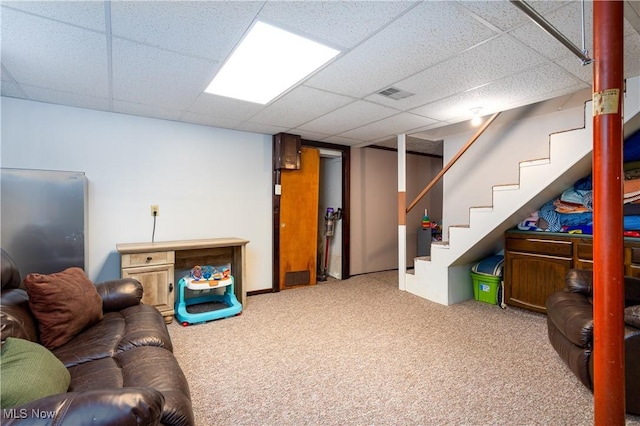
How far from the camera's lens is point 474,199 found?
434 cm

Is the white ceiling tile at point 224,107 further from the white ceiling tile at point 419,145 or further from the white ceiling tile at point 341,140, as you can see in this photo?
the white ceiling tile at point 419,145

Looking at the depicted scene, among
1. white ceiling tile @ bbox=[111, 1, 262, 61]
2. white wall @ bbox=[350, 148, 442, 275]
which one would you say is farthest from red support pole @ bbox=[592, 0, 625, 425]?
white wall @ bbox=[350, 148, 442, 275]

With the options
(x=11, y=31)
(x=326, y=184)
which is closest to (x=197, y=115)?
(x=11, y=31)

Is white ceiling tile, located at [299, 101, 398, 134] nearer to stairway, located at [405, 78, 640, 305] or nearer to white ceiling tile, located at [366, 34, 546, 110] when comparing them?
white ceiling tile, located at [366, 34, 546, 110]

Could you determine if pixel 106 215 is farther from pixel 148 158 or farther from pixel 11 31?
pixel 11 31

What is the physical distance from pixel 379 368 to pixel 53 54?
319cm

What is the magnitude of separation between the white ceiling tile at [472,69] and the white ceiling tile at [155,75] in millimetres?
1544

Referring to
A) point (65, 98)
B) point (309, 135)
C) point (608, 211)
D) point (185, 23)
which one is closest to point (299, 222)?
point (309, 135)

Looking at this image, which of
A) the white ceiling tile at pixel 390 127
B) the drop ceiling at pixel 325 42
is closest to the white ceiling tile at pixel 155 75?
the drop ceiling at pixel 325 42

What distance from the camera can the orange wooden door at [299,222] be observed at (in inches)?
176

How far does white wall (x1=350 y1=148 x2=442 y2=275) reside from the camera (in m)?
5.30

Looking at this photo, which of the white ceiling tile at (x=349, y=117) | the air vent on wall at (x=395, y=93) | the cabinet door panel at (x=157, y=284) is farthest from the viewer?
the white ceiling tile at (x=349, y=117)

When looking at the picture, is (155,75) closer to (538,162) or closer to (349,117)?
(349,117)

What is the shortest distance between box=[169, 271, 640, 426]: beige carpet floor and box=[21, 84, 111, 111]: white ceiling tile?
237 cm
